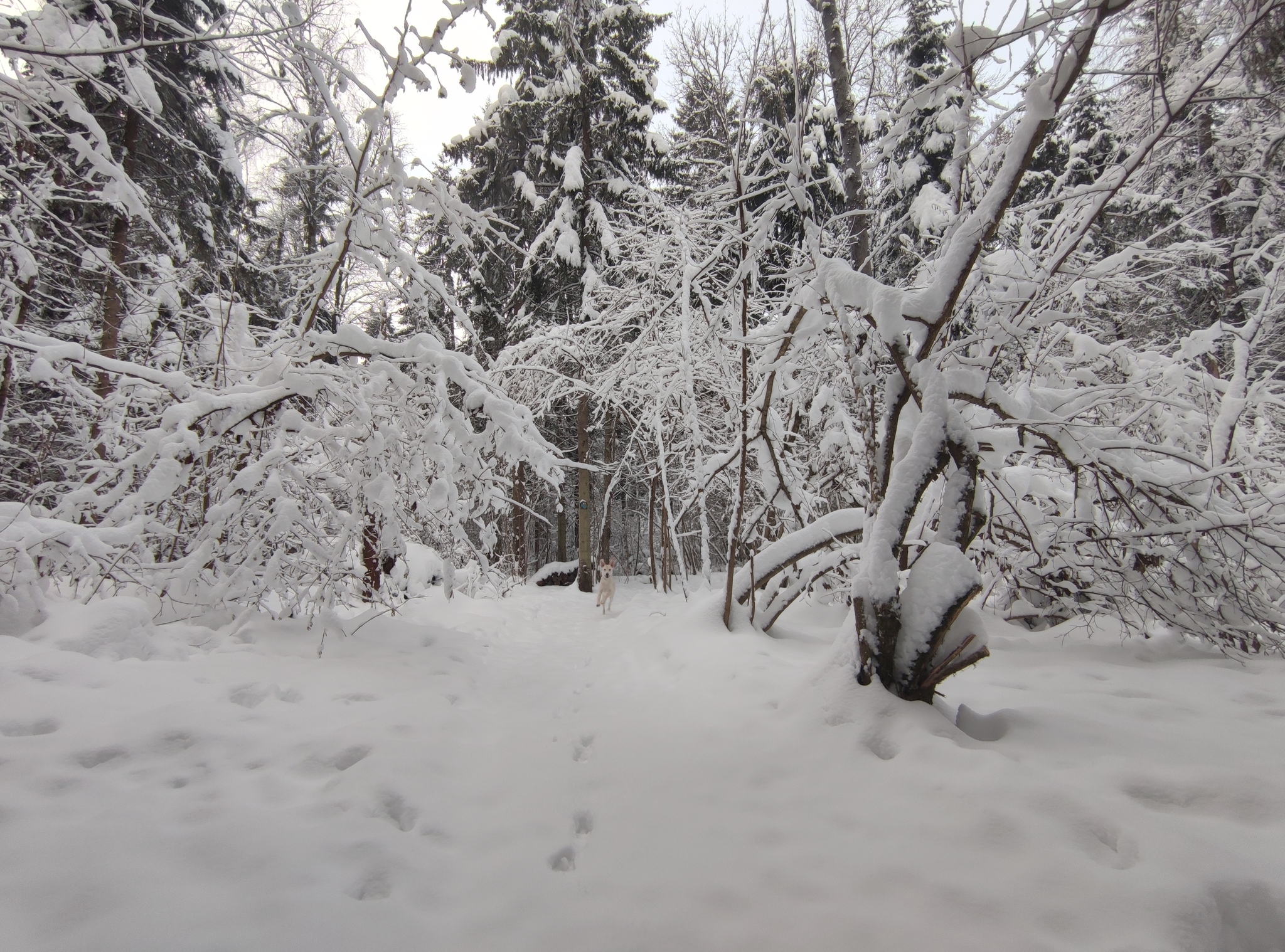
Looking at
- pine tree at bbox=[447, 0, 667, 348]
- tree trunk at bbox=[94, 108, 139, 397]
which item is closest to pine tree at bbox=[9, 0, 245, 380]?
tree trunk at bbox=[94, 108, 139, 397]

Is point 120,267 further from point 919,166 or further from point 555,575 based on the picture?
point 919,166

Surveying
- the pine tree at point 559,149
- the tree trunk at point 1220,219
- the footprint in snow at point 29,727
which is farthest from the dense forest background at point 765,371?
the pine tree at point 559,149

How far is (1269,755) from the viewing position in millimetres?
1982

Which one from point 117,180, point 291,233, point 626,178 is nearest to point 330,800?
point 117,180

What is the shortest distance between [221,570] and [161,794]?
2.24 m

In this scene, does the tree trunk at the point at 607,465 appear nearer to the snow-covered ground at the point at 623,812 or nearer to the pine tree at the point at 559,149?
the pine tree at the point at 559,149

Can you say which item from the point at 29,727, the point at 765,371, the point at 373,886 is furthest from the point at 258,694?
the point at 765,371

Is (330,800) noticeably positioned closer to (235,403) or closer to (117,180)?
(235,403)

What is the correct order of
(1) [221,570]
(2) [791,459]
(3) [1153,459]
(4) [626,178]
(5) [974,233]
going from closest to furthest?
(5) [974,233], (1) [221,570], (3) [1153,459], (2) [791,459], (4) [626,178]

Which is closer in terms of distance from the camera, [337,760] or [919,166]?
[337,760]

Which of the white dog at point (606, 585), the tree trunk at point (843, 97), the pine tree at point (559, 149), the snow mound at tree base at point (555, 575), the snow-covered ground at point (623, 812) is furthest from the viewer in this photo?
the snow mound at tree base at point (555, 575)

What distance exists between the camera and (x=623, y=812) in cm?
204

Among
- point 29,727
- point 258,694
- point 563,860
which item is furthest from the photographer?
point 258,694

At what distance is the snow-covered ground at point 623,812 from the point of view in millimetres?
1335
